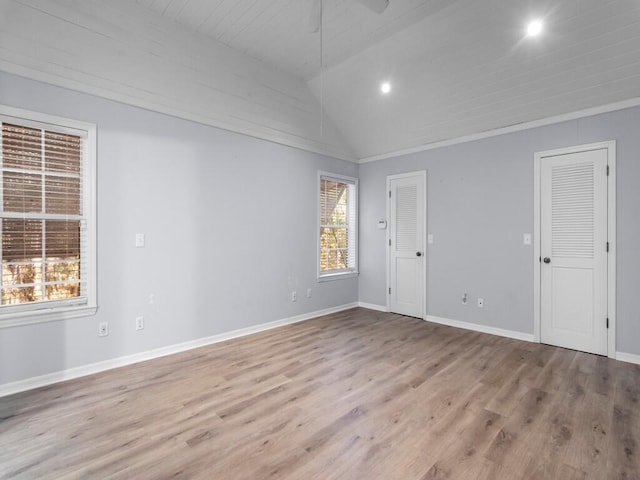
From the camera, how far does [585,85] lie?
331 centimetres

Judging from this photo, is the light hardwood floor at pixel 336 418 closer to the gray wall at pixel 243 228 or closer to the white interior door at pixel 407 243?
the gray wall at pixel 243 228

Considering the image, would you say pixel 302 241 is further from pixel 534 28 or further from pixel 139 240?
pixel 534 28

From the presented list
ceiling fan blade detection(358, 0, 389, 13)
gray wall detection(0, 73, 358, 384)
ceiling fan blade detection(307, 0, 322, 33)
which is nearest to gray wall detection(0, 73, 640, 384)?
gray wall detection(0, 73, 358, 384)

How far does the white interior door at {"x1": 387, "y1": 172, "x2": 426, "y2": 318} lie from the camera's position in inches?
193

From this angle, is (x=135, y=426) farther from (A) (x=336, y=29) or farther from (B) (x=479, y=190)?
(B) (x=479, y=190)

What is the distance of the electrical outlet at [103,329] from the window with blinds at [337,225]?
2871 millimetres

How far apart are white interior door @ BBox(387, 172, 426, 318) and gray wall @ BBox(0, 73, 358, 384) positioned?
4.88 feet

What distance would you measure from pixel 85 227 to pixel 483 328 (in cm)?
470

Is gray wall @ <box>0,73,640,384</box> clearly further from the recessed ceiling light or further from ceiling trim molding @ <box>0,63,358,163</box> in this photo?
the recessed ceiling light

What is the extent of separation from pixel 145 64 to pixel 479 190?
4.15 metres

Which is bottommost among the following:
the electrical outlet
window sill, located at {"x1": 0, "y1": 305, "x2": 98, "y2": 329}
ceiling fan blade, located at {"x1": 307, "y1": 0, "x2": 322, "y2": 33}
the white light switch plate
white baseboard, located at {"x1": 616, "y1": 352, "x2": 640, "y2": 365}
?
white baseboard, located at {"x1": 616, "y1": 352, "x2": 640, "y2": 365}

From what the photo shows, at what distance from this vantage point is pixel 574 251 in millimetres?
3627

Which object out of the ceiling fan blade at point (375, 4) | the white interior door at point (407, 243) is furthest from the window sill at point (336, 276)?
the ceiling fan blade at point (375, 4)

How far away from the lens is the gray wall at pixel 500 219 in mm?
3297
